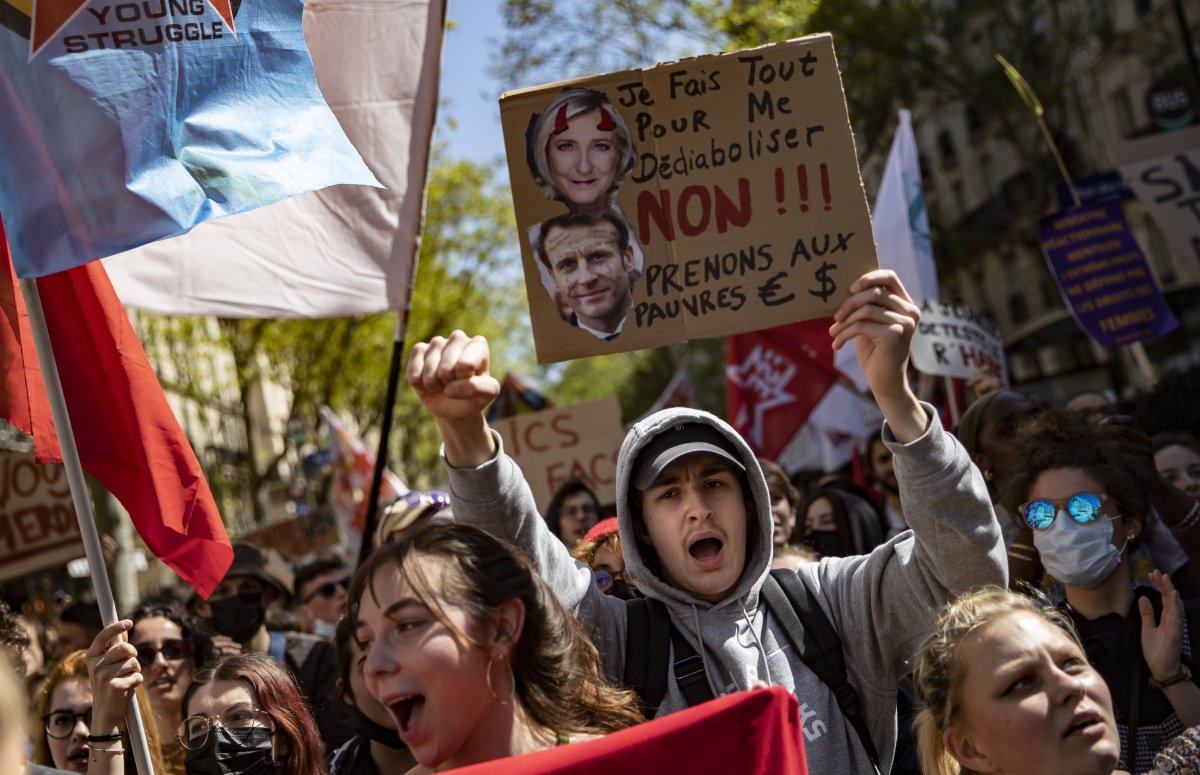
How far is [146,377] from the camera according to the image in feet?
13.2

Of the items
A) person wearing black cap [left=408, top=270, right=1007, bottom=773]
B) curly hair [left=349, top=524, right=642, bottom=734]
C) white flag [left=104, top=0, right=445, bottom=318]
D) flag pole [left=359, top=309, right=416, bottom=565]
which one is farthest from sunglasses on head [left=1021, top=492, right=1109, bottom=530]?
white flag [left=104, top=0, right=445, bottom=318]

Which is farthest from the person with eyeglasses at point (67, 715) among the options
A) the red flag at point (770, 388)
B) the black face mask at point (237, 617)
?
the red flag at point (770, 388)

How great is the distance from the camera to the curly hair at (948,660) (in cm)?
295

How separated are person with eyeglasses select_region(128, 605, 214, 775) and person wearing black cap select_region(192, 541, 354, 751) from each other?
26 cm

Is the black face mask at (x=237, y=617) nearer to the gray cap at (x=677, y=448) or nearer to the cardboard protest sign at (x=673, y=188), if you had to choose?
the cardboard protest sign at (x=673, y=188)

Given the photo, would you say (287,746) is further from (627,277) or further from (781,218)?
(781,218)

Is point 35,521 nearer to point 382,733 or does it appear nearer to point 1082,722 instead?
point 382,733

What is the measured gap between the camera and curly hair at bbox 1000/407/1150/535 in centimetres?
424

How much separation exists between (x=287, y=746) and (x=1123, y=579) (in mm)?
2377

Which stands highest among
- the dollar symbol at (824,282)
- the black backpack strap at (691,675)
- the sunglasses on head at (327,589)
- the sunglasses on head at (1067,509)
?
the dollar symbol at (824,282)

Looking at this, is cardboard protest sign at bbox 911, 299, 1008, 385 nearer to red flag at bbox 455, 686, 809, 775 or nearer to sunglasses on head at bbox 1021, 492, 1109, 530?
sunglasses on head at bbox 1021, 492, 1109, 530

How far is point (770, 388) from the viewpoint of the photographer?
10.2 m

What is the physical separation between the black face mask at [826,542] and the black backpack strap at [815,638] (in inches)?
130

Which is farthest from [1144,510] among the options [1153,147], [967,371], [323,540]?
[323,540]
